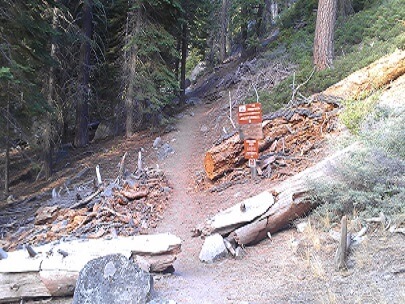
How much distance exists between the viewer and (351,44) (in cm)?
1445

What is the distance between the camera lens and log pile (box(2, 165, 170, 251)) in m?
8.52

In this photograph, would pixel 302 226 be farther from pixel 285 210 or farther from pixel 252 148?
pixel 252 148

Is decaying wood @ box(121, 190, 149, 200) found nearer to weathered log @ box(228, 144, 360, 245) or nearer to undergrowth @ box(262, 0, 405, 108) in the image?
weathered log @ box(228, 144, 360, 245)

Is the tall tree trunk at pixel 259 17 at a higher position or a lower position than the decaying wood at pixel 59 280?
higher

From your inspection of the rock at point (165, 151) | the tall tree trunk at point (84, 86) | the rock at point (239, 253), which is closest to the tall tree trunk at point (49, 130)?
the tall tree trunk at point (84, 86)

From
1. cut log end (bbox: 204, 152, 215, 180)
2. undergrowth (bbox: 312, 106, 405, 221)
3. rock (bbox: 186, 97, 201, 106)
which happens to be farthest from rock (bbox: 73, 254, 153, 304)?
rock (bbox: 186, 97, 201, 106)

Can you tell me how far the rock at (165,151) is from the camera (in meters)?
13.8

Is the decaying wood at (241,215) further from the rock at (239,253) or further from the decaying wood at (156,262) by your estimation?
the decaying wood at (156,262)

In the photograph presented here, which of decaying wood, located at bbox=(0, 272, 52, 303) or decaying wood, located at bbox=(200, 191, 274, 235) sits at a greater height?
decaying wood, located at bbox=(0, 272, 52, 303)

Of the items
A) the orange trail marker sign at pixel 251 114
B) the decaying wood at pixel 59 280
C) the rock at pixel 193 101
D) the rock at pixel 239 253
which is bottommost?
the rock at pixel 239 253

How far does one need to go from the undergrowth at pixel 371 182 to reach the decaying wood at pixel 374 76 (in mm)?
3312

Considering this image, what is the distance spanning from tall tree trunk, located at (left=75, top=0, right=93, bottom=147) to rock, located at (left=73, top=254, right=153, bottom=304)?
11662 millimetres

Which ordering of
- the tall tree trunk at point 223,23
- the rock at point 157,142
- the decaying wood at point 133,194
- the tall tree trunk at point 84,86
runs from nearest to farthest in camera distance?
the decaying wood at point 133,194
the rock at point 157,142
the tall tree trunk at point 84,86
the tall tree trunk at point 223,23

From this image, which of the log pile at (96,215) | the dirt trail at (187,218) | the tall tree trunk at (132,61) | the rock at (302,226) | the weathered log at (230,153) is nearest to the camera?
the dirt trail at (187,218)
